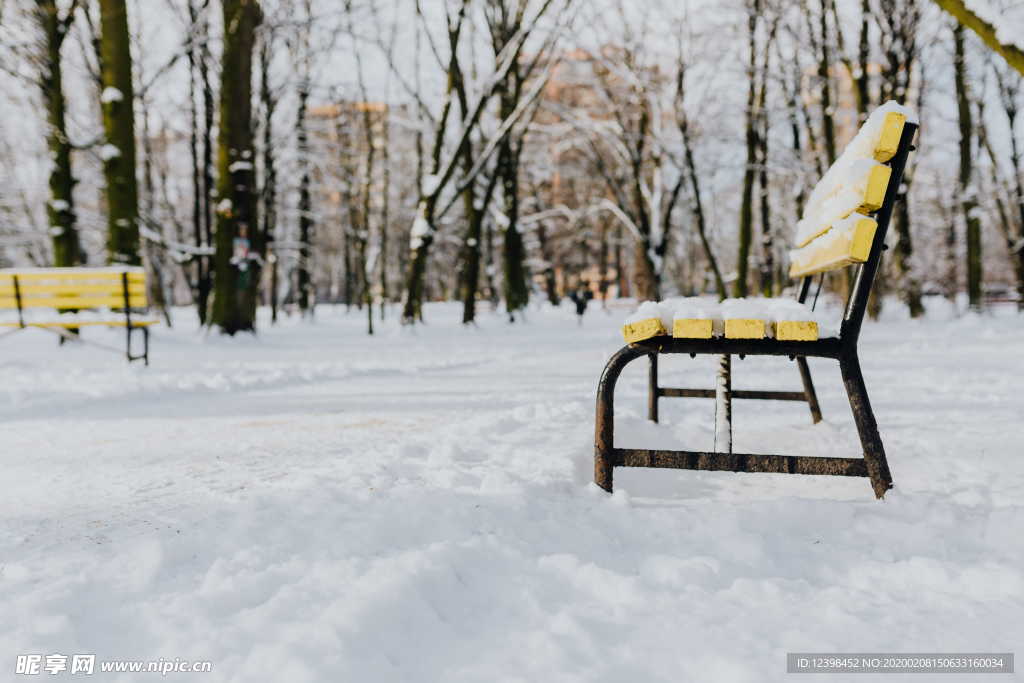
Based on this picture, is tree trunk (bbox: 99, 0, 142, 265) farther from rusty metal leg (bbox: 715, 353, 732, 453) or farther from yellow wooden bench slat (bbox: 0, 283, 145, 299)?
rusty metal leg (bbox: 715, 353, 732, 453)

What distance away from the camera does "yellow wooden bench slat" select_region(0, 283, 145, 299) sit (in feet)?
20.8

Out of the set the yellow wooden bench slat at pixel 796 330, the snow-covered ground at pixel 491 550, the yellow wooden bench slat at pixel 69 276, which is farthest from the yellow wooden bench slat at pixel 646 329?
the yellow wooden bench slat at pixel 69 276

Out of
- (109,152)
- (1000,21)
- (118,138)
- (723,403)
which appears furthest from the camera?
(118,138)

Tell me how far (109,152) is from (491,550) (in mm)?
10222

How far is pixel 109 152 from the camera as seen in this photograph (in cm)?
950

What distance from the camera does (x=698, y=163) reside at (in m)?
20.3

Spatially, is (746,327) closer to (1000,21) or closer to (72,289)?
(1000,21)

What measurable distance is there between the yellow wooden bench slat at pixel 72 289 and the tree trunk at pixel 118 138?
3.30 meters

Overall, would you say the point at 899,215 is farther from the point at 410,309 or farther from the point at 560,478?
the point at 560,478

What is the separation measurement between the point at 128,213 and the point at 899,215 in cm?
1594

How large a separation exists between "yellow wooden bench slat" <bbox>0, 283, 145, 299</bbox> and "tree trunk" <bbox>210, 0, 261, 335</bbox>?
394 cm

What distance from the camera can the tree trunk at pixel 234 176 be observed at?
1038cm

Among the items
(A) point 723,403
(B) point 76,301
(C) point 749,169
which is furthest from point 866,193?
(C) point 749,169

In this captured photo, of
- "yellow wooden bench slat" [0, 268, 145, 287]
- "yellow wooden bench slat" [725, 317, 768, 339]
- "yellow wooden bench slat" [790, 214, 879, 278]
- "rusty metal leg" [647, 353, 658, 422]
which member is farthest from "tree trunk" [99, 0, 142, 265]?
"yellow wooden bench slat" [725, 317, 768, 339]
